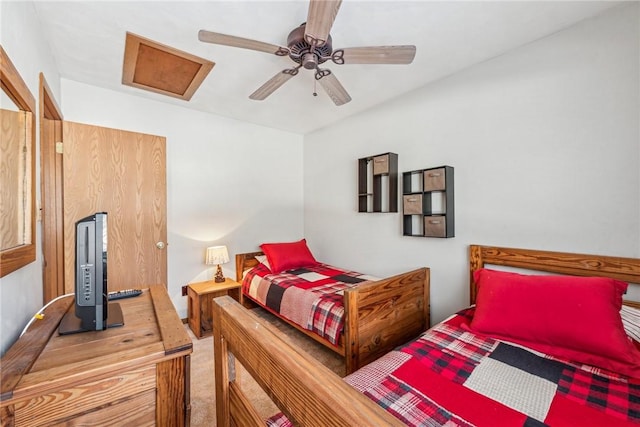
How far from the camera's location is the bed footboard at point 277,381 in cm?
51

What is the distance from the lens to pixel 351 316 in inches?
70.9

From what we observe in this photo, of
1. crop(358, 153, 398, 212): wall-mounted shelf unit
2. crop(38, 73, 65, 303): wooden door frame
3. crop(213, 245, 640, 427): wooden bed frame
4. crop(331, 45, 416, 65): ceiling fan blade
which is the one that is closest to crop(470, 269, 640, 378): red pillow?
crop(213, 245, 640, 427): wooden bed frame

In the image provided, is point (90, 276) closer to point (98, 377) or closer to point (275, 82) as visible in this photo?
point (98, 377)

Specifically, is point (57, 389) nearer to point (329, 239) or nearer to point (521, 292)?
point (521, 292)

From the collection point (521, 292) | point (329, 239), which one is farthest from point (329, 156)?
point (521, 292)

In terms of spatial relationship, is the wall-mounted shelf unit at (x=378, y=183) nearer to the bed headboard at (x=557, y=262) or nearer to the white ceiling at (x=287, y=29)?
the white ceiling at (x=287, y=29)

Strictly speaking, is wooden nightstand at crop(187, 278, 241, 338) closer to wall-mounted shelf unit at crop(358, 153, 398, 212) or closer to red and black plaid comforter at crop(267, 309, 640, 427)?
wall-mounted shelf unit at crop(358, 153, 398, 212)

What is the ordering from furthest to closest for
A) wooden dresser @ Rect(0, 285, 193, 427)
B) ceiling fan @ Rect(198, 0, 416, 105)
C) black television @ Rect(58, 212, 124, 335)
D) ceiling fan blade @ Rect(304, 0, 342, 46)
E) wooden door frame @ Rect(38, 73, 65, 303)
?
wooden door frame @ Rect(38, 73, 65, 303) → ceiling fan @ Rect(198, 0, 416, 105) → ceiling fan blade @ Rect(304, 0, 342, 46) → black television @ Rect(58, 212, 124, 335) → wooden dresser @ Rect(0, 285, 193, 427)

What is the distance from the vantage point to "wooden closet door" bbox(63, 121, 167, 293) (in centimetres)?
220

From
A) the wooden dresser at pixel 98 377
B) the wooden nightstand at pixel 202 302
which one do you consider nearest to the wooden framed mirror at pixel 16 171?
the wooden dresser at pixel 98 377

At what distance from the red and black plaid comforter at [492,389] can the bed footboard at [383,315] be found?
0.48 meters

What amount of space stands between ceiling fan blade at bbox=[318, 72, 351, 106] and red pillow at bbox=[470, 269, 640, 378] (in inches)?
63.9

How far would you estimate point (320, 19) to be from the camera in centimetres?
124

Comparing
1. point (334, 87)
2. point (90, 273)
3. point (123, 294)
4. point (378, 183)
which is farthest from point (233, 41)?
point (378, 183)
